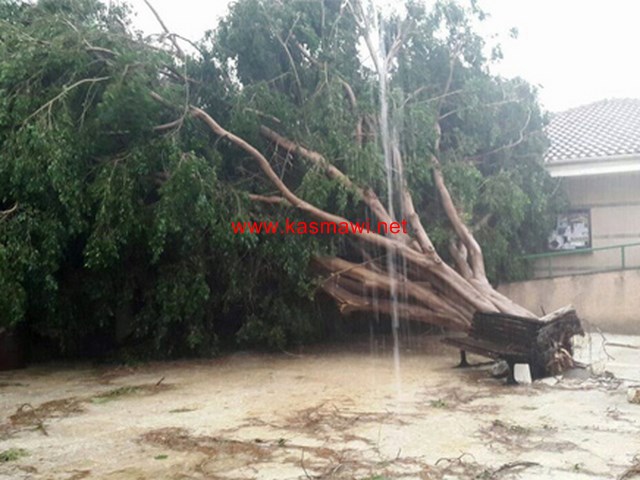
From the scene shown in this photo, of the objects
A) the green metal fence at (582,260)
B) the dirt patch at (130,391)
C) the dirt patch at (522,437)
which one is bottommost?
the dirt patch at (130,391)

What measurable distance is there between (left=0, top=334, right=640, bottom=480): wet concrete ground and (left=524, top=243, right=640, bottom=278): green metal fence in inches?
139

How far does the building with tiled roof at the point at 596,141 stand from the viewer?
1289 centimetres

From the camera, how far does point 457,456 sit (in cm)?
505

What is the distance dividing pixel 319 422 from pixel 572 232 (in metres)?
9.86

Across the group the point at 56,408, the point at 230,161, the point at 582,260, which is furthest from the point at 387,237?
the point at 582,260

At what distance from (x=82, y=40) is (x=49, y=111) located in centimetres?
123

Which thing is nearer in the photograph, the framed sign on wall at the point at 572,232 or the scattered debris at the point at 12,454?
the scattered debris at the point at 12,454

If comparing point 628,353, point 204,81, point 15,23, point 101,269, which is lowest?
point 628,353

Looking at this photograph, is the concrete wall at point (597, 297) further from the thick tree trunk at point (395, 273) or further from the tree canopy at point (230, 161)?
the thick tree trunk at point (395, 273)

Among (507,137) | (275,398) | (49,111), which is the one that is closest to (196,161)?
(49,111)

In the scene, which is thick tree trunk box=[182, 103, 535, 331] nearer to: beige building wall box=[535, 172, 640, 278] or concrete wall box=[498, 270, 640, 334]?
concrete wall box=[498, 270, 640, 334]

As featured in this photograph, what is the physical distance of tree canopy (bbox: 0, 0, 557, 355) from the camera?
8844 mm

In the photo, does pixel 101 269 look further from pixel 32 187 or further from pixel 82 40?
pixel 82 40

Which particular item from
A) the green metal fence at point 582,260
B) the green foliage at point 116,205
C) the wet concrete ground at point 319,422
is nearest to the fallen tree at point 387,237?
the green foliage at point 116,205
